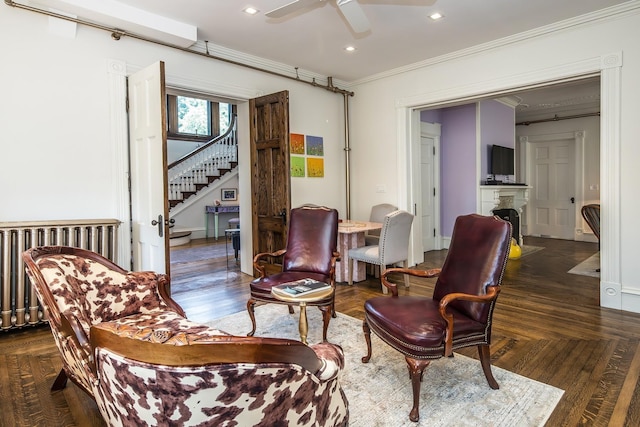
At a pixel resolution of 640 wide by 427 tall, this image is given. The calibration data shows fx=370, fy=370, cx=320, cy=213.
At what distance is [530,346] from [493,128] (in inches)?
204

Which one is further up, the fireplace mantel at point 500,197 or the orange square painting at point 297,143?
the orange square painting at point 297,143

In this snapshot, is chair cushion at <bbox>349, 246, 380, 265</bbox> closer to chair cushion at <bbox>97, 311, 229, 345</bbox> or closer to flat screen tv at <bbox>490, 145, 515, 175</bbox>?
chair cushion at <bbox>97, 311, 229, 345</bbox>

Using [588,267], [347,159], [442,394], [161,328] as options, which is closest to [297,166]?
[347,159]

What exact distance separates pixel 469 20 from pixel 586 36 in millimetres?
1165

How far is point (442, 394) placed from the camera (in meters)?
2.17

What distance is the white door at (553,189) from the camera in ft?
27.1

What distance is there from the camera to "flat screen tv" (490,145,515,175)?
6.85 meters

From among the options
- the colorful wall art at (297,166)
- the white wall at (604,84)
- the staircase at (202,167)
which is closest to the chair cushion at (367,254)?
the colorful wall art at (297,166)

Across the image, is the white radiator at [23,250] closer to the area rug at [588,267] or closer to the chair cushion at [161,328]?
the chair cushion at [161,328]

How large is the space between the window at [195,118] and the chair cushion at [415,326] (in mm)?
8512

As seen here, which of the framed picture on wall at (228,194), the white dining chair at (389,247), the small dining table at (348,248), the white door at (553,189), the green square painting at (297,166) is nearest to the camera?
the white dining chair at (389,247)

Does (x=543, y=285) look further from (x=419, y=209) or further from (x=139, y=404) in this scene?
(x=139, y=404)

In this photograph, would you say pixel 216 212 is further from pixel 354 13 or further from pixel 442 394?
pixel 442 394

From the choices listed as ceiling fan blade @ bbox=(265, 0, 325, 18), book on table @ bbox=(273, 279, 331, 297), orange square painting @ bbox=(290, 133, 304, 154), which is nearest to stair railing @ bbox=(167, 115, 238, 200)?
orange square painting @ bbox=(290, 133, 304, 154)
